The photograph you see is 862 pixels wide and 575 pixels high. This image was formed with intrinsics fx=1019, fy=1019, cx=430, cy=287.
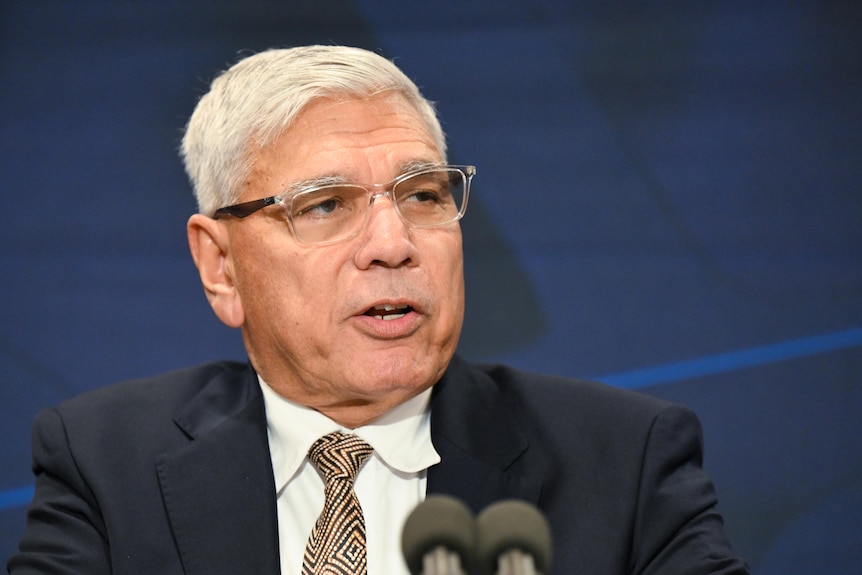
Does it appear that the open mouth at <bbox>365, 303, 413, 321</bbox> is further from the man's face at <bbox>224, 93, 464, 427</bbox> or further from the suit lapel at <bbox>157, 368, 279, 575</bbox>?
the suit lapel at <bbox>157, 368, 279, 575</bbox>

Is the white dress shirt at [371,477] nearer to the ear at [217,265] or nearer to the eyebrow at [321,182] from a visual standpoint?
the ear at [217,265]

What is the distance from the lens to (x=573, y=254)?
9.64 ft

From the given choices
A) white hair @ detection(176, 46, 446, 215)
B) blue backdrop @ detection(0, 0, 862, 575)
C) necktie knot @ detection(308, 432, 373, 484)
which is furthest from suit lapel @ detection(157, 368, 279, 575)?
blue backdrop @ detection(0, 0, 862, 575)

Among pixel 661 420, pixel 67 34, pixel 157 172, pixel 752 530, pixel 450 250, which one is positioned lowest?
pixel 752 530

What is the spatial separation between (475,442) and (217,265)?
0.69 meters

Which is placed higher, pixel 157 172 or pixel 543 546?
pixel 157 172

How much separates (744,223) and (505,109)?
756mm

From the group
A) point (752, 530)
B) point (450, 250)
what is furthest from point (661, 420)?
point (752, 530)

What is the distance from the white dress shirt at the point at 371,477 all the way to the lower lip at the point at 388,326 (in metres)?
0.26

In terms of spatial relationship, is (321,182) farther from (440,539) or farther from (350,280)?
(440,539)

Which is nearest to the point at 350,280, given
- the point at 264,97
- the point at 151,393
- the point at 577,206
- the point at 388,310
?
the point at 388,310

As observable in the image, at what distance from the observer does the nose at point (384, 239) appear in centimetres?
192

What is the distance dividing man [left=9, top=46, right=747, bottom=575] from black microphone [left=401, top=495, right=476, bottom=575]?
2.91ft

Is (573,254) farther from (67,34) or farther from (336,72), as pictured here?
(67,34)
